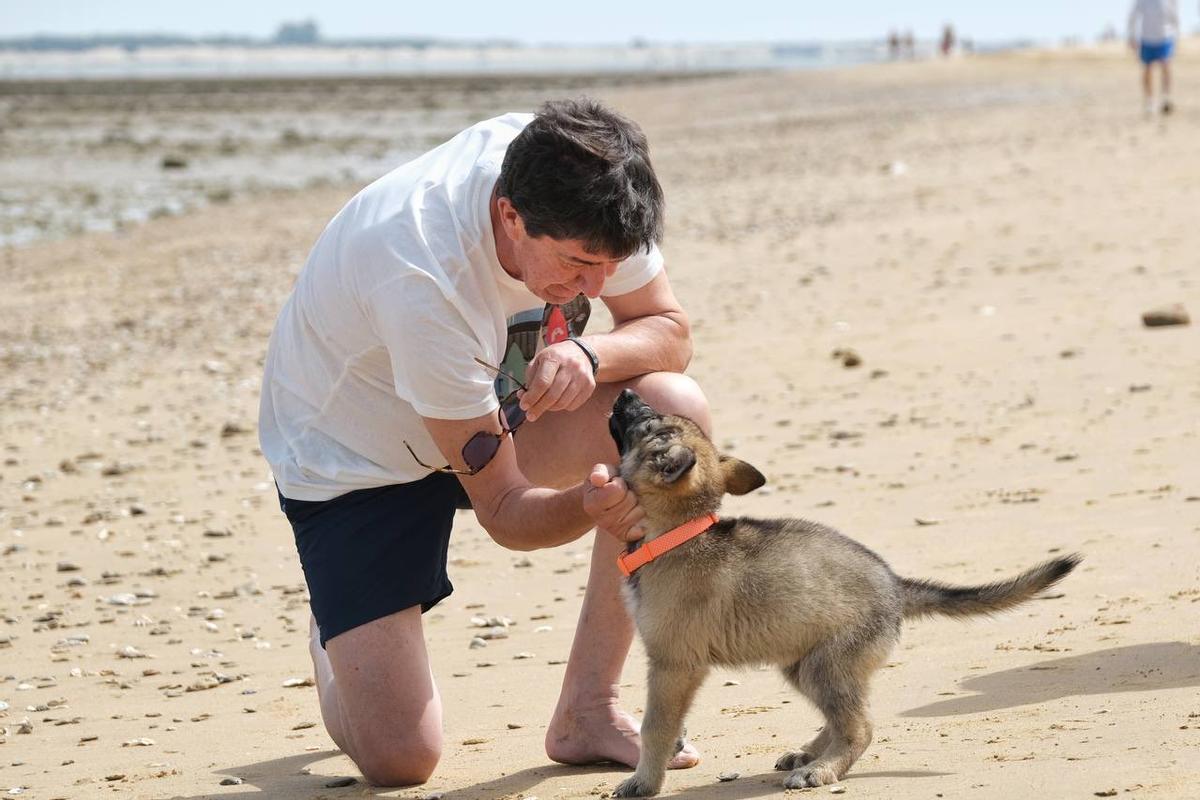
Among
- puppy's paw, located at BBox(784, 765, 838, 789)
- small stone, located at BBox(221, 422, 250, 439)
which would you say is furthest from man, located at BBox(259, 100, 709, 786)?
small stone, located at BBox(221, 422, 250, 439)

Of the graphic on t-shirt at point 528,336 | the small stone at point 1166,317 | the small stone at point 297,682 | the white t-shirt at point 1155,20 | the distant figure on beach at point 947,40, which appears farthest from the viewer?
the distant figure on beach at point 947,40

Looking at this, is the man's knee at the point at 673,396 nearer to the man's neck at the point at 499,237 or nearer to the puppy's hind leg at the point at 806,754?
the man's neck at the point at 499,237

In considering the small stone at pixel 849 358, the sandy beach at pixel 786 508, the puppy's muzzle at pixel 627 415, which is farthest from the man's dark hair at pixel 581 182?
the small stone at pixel 849 358

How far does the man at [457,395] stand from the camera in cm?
400

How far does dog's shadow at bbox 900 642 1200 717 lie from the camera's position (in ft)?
14.4

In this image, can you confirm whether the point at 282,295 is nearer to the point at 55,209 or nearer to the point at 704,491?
the point at 704,491

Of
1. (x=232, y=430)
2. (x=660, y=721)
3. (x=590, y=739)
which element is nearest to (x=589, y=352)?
(x=660, y=721)

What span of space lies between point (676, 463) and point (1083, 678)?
1445mm

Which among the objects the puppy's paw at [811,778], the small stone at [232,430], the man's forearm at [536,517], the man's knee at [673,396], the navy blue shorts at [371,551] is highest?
the man's knee at [673,396]

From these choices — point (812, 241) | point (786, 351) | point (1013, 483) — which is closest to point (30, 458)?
point (786, 351)

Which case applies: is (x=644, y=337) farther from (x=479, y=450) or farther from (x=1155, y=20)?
(x=1155, y=20)

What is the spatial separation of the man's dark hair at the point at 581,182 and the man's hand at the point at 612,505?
598 millimetres

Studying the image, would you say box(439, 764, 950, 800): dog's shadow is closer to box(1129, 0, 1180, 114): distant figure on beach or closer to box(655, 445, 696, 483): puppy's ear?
box(655, 445, 696, 483): puppy's ear

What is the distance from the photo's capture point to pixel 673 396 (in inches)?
183
